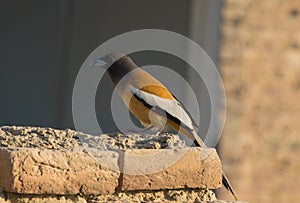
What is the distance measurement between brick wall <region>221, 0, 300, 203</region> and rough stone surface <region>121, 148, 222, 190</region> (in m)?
4.98

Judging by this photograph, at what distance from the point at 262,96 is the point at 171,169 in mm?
5227

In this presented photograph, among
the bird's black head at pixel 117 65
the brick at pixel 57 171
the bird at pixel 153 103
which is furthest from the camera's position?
the bird's black head at pixel 117 65

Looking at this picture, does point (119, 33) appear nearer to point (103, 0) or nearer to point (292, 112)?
point (103, 0)

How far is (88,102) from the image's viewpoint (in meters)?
8.12

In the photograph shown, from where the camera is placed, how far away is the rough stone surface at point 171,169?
2.16m

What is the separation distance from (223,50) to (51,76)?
1996 mm

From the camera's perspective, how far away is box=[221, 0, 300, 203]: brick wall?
724 centimetres

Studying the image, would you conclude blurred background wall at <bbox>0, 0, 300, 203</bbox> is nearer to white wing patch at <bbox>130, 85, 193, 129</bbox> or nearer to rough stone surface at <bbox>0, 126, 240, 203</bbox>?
white wing patch at <bbox>130, 85, 193, 129</bbox>

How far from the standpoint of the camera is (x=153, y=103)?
4.37m

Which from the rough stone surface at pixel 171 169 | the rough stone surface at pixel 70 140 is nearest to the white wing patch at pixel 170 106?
the rough stone surface at pixel 70 140

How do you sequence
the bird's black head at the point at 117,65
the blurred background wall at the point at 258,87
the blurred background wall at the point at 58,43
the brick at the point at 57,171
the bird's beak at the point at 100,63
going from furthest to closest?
the blurred background wall at the point at 58,43, the blurred background wall at the point at 258,87, the bird's beak at the point at 100,63, the bird's black head at the point at 117,65, the brick at the point at 57,171

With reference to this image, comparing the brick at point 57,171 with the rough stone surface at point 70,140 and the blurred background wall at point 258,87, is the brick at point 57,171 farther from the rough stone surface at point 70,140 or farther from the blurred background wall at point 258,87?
the blurred background wall at point 258,87

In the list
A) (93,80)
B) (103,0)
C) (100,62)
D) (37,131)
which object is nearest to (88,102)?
(93,80)

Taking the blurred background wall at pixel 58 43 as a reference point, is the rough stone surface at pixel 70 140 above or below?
below
